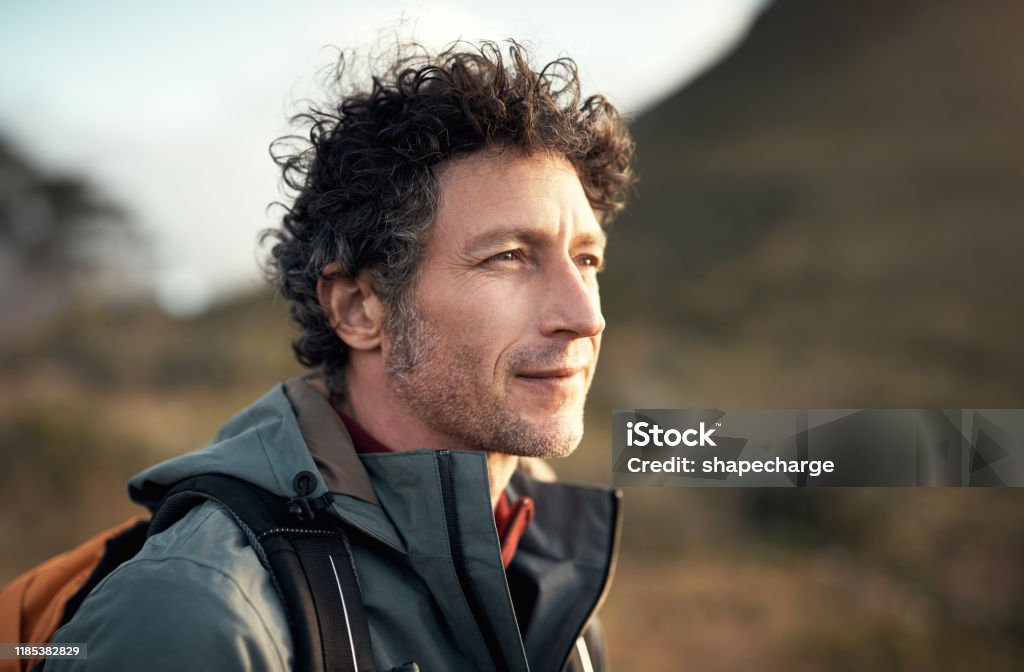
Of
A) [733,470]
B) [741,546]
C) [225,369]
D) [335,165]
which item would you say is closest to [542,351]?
Result: [335,165]

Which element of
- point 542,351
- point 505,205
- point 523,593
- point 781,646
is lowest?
point 781,646

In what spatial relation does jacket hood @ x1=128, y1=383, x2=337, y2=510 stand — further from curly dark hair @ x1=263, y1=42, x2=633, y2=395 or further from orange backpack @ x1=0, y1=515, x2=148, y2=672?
curly dark hair @ x1=263, y1=42, x2=633, y2=395

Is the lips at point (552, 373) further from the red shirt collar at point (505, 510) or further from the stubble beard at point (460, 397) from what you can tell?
the red shirt collar at point (505, 510)

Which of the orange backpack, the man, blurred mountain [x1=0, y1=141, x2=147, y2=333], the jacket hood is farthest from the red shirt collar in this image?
blurred mountain [x1=0, y1=141, x2=147, y2=333]

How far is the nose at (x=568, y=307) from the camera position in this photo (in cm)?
250

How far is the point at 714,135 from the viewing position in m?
40.6

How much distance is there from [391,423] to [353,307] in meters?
0.48

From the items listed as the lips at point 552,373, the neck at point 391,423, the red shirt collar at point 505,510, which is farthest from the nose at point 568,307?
the red shirt collar at point 505,510

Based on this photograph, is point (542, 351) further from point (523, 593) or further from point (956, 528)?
point (956, 528)

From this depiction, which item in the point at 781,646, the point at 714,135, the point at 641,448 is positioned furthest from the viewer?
the point at 714,135

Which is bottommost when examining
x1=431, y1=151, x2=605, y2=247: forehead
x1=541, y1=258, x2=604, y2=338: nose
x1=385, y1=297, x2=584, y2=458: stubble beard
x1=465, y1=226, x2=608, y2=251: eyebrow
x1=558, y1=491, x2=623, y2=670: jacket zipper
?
x1=558, y1=491, x2=623, y2=670: jacket zipper

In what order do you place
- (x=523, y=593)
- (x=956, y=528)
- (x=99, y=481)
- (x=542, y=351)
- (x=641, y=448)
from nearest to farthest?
(x=542, y=351)
(x=523, y=593)
(x=641, y=448)
(x=99, y=481)
(x=956, y=528)

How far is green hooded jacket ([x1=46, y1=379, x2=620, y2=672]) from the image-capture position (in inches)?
68.0

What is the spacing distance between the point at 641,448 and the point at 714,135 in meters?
40.1
